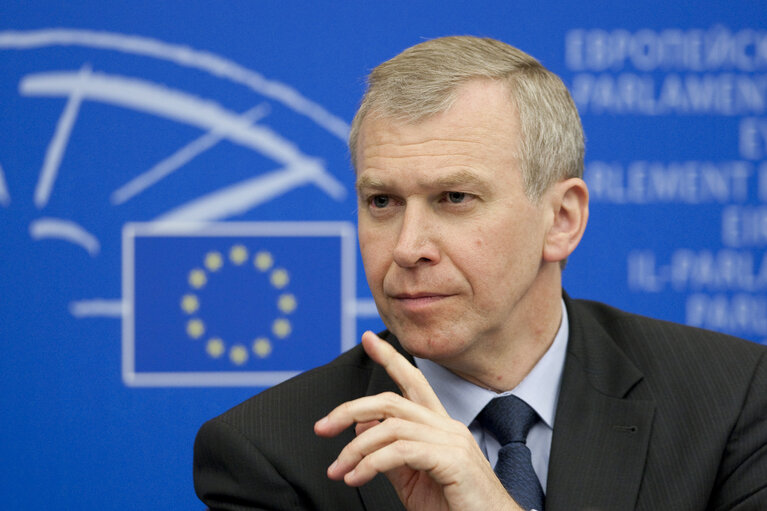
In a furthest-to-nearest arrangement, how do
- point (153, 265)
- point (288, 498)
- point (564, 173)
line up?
1. point (153, 265)
2. point (564, 173)
3. point (288, 498)

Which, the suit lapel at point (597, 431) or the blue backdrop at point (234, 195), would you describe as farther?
the blue backdrop at point (234, 195)

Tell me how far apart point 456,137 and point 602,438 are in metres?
0.74

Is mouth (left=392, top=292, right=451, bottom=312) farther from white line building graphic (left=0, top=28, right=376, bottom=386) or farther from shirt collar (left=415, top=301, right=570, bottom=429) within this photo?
white line building graphic (left=0, top=28, right=376, bottom=386)

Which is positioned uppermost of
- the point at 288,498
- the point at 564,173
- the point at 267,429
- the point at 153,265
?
the point at 564,173

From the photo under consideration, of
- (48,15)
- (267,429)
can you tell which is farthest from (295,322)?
(48,15)

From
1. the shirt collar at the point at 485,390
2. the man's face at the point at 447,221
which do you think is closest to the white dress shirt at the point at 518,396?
the shirt collar at the point at 485,390

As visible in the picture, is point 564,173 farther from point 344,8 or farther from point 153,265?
point 153,265

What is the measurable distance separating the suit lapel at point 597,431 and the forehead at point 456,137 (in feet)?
1.81

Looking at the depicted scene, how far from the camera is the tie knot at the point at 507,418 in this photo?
1.93m

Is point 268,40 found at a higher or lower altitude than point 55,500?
higher

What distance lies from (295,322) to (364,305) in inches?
9.0

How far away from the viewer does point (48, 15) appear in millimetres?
2801

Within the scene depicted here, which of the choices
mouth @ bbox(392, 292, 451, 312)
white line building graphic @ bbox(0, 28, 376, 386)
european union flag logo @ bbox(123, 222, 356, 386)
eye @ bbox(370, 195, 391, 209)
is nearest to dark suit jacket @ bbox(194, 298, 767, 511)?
Result: mouth @ bbox(392, 292, 451, 312)

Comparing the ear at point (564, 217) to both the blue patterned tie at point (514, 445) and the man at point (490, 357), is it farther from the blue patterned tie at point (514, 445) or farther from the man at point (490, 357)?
the blue patterned tie at point (514, 445)
